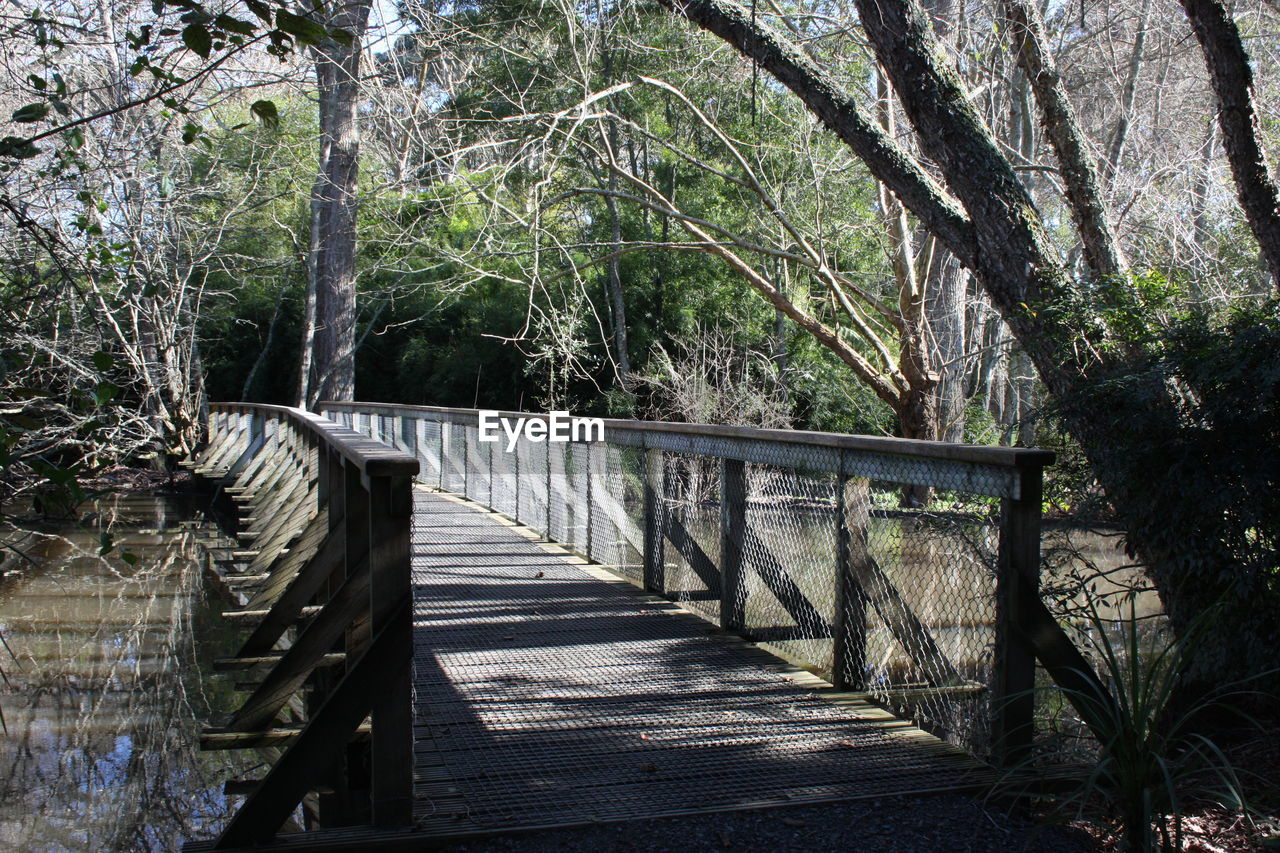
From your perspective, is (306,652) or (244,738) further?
(244,738)

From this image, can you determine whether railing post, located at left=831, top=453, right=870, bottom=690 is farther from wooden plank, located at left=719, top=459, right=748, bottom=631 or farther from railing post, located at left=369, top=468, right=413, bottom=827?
railing post, located at left=369, top=468, right=413, bottom=827

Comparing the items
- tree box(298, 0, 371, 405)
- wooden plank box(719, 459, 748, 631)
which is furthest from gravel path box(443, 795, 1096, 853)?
tree box(298, 0, 371, 405)

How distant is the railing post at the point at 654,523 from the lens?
22.0 feet

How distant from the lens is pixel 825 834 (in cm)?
319

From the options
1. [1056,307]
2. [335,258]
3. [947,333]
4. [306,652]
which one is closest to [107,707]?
[306,652]

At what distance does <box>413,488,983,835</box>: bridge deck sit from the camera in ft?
11.4

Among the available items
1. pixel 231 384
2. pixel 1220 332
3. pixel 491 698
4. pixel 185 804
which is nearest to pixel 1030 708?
pixel 1220 332

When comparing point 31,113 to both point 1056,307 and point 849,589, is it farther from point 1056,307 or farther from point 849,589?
point 1056,307

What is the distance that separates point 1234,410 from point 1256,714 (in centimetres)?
136

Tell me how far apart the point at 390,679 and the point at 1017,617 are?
1.97m

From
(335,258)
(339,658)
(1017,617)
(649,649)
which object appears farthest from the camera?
(335,258)

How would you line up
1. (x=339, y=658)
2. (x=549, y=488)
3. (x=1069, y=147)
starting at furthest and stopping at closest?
(x=549, y=488) < (x=1069, y=147) < (x=339, y=658)

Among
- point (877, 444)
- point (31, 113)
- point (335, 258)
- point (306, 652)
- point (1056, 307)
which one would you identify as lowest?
point (306, 652)

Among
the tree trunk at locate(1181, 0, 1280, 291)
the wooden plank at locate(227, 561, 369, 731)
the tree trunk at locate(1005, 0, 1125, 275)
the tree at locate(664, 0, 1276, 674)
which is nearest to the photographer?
the wooden plank at locate(227, 561, 369, 731)
